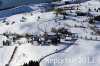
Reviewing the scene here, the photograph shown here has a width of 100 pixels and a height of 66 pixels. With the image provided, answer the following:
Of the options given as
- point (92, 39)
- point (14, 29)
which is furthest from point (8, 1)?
point (92, 39)

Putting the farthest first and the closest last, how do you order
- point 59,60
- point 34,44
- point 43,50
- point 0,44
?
point 0,44, point 34,44, point 43,50, point 59,60

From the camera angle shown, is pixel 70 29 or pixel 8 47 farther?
pixel 70 29

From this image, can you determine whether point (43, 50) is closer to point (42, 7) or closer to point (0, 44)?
point (0, 44)

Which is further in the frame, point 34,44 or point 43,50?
point 34,44

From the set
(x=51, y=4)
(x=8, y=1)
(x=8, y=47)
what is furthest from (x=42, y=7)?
(x=8, y=47)

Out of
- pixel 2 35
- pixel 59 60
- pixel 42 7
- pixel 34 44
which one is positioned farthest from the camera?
pixel 42 7

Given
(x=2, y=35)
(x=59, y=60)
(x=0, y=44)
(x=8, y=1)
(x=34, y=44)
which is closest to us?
(x=59, y=60)

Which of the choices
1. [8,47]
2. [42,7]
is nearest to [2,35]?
[8,47]

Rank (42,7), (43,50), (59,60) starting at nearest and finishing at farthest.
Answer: (59,60)
(43,50)
(42,7)

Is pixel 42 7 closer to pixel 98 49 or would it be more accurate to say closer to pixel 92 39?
pixel 92 39
